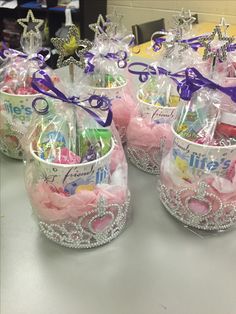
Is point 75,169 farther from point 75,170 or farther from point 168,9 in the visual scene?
point 168,9

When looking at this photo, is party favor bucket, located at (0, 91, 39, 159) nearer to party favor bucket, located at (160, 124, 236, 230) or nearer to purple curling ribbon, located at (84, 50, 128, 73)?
purple curling ribbon, located at (84, 50, 128, 73)

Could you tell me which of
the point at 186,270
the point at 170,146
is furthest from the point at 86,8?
the point at 186,270

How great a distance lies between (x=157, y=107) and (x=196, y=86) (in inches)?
4.8

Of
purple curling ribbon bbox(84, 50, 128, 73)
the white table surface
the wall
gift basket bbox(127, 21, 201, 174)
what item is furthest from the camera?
the wall

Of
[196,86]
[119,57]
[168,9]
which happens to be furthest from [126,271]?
[168,9]

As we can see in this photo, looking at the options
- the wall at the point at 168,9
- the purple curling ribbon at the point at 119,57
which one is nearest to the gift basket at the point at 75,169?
the purple curling ribbon at the point at 119,57

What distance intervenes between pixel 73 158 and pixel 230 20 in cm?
242

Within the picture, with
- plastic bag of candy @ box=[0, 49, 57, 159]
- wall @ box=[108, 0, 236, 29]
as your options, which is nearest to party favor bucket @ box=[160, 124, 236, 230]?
plastic bag of candy @ box=[0, 49, 57, 159]

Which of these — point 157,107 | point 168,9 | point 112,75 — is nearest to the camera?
point 157,107

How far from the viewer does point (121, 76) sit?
0.79 meters

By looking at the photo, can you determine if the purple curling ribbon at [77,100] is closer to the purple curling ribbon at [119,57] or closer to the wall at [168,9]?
the purple curling ribbon at [119,57]

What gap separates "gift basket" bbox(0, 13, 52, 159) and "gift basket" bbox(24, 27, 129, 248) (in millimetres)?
113

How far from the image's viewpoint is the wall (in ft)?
8.18

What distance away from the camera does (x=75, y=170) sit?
1.56 feet
